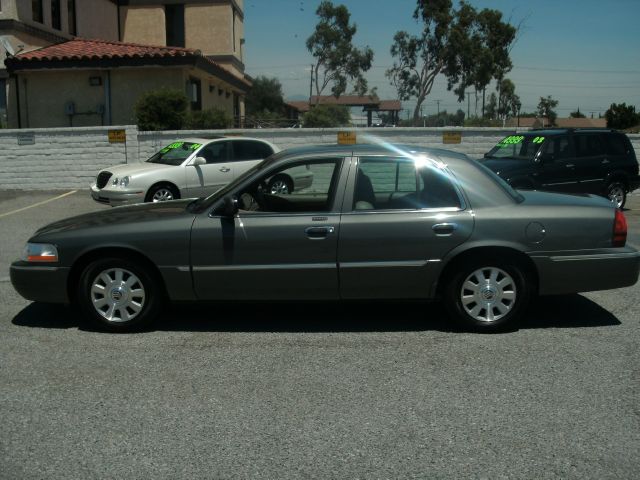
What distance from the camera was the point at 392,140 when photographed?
19.1 meters

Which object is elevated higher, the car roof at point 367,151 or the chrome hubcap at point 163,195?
the car roof at point 367,151

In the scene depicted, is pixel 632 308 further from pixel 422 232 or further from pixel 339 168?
pixel 339 168

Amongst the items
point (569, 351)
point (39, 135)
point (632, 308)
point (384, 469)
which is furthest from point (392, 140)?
point (384, 469)

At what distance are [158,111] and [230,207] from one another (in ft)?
50.0

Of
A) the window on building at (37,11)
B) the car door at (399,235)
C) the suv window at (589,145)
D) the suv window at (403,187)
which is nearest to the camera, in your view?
the car door at (399,235)

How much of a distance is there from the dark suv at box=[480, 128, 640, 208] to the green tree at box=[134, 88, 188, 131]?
977 cm

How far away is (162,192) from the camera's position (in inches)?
556

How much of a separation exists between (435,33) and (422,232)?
49.4 meters

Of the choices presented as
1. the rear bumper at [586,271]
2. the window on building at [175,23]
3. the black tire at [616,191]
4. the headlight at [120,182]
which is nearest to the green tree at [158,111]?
the headlight at [120,182]

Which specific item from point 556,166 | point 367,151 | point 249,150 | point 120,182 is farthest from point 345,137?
point 367,151

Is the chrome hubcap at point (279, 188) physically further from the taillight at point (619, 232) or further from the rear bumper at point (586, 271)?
the taillight at point (619, 232)

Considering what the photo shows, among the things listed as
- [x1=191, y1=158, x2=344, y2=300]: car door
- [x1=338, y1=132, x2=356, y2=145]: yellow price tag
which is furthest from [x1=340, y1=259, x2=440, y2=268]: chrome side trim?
[x1=338, y1=132, x2=356, y2=145]: yellow price tag

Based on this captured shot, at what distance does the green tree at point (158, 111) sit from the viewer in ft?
66.5

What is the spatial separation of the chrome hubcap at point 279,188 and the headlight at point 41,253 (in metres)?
1.93
